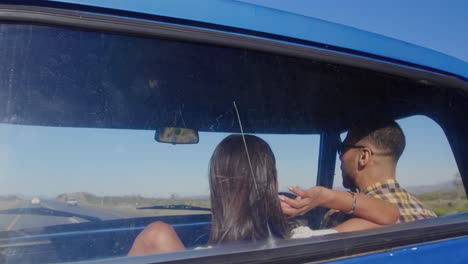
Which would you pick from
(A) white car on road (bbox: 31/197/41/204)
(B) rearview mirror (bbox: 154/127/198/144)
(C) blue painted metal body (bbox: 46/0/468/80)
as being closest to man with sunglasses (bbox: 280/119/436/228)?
(C) blue painted metal body (bbox: 46/0/468/80)

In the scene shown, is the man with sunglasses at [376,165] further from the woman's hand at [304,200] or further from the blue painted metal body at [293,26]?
the blue painted metal body at [293,26]

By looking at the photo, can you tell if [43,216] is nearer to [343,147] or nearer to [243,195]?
[243,195]

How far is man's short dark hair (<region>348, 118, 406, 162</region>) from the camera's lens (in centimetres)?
227

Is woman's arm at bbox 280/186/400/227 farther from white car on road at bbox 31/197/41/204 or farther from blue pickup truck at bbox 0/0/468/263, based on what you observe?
white car on road at bbox 31/197/41/204

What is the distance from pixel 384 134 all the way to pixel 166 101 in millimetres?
1120

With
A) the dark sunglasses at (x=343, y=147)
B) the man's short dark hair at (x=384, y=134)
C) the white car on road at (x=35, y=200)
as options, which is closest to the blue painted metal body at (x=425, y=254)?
the man's short dark hair at (x=384, y=134)

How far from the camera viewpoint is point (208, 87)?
1749 mm

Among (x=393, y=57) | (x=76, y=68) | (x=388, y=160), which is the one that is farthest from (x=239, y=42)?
(x=388, y=160)

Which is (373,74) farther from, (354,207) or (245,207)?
(245,207)

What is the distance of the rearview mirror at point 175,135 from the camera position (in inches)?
64.1

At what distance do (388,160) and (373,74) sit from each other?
50cm

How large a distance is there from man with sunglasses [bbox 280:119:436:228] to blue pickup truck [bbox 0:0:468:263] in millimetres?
126

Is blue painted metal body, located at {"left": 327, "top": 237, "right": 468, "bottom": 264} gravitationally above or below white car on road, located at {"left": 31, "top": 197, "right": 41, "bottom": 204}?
below

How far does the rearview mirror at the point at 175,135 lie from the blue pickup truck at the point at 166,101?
0.01 metres
